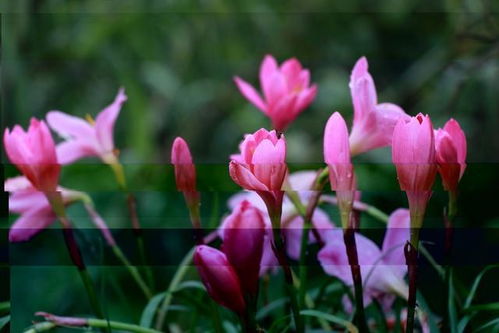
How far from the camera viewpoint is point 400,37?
85.3 inches

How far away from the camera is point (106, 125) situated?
1.31ft

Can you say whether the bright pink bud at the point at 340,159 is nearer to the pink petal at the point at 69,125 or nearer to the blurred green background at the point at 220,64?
the pink petal at the point at 69,125

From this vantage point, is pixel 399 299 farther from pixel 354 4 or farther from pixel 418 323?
pixel 354 4

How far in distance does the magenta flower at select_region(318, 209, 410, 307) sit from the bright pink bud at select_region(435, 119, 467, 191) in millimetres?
35

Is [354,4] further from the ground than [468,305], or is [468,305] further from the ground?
[354,4]

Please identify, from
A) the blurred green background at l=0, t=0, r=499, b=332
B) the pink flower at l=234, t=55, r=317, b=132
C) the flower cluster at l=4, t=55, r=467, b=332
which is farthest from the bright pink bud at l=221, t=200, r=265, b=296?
the blurred green background at l=0, t=0, r=499, b=332

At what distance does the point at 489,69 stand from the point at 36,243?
115 cm

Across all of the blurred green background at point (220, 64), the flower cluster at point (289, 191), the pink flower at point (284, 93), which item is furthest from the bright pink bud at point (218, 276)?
the blurred green background at point (220, 64)

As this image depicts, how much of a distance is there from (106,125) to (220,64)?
5.27ft

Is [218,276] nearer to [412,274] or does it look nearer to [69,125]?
[412,274]

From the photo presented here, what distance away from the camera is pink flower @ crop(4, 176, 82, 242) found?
34cm

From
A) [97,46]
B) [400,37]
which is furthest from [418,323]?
[400,37]

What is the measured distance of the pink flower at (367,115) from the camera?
0.31 m

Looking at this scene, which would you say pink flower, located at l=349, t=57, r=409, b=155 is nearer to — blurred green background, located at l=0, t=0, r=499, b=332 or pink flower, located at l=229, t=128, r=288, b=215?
pink flower, located at l=229, t=128, r=288, b=215
